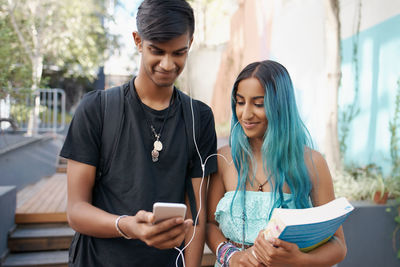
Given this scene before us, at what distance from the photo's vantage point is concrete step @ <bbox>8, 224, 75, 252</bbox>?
13.3 feet

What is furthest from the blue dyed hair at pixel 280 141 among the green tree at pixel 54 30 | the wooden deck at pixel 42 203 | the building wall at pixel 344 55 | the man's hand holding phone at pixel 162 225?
the green tree at pixel 54 30

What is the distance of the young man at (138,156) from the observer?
1478 mm

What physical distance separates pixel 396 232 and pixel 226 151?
2242 mm

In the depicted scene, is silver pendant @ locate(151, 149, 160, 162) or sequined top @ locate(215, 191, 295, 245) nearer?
silver pendant @ locate(151, 149, 160, 162)

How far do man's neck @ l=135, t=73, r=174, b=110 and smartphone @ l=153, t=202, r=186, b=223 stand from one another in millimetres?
615

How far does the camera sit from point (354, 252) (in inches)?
122

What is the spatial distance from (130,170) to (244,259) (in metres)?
0.61

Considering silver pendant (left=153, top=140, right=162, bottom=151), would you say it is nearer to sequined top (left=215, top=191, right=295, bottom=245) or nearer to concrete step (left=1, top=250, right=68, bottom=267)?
sequined top (left=215, top=191, right=295, bottom=245)

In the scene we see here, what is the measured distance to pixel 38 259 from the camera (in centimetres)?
393

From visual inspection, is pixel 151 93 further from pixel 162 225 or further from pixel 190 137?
pixel 162 225

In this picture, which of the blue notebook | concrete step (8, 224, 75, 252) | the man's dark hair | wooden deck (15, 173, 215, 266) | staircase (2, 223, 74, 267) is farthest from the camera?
wooden deck (15, 173, 215, 266)

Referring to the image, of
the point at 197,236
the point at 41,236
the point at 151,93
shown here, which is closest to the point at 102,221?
the point at 197,236

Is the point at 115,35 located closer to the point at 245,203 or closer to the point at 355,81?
the point at 355,81

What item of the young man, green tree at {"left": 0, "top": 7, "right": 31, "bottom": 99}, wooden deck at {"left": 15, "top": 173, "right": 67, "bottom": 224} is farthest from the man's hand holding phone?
green tree at {"left": 0, "top": 7, "right": 31, "bottom": 99}
